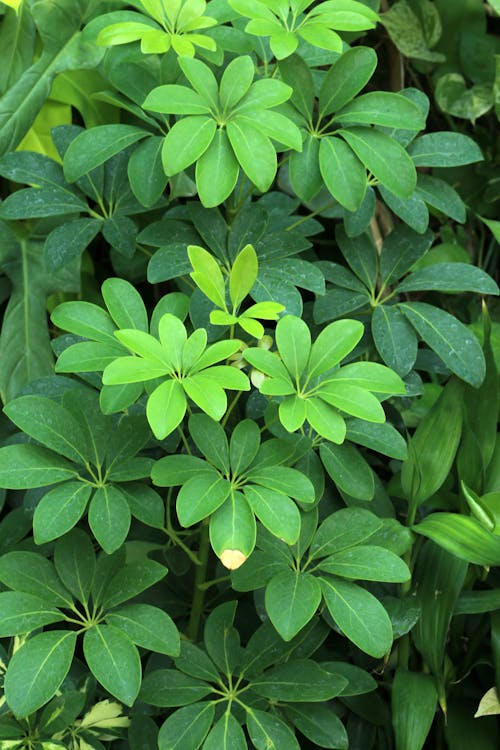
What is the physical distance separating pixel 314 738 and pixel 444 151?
85 cm

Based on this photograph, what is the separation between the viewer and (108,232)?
1.23 metres

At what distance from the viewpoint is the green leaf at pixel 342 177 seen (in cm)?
110

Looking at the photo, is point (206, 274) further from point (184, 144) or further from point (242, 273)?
point (184, 144)

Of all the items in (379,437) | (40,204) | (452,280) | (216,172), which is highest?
(216,172)

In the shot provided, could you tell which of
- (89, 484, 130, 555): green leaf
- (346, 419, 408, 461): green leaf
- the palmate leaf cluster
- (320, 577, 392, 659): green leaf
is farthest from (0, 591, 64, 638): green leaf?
(346, 419, 408, 461): green leaf

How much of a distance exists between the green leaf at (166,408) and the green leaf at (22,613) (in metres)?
0.29

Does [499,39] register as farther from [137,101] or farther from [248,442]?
[248,442]

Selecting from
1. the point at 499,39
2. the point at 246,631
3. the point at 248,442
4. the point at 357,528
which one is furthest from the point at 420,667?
the point at 499,39

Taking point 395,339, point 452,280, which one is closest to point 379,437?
point 395,339

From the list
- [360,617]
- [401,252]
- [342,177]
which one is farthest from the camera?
[401,252]

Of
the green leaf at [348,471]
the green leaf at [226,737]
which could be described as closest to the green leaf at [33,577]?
the green leaf at [226,737]

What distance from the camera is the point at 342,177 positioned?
1104 mm

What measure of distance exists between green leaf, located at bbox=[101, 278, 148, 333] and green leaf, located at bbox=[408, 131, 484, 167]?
1.59 ft

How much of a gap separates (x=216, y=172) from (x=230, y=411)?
1.02 ft
